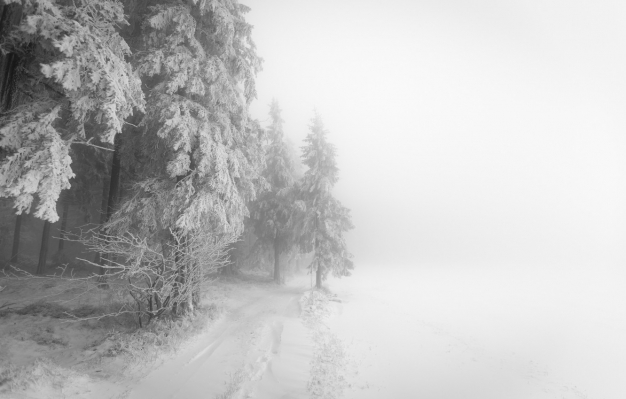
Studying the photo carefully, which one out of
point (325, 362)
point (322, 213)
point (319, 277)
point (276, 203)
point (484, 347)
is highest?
point (276, 203)

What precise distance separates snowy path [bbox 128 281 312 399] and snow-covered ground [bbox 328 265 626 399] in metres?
1.73

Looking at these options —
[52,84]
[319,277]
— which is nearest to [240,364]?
[52,84]

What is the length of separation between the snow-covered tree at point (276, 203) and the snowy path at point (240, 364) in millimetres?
11066

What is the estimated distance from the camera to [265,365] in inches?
297

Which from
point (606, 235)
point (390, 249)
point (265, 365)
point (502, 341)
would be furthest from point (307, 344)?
point (606, 235)

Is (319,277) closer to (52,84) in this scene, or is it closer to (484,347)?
(484,347)

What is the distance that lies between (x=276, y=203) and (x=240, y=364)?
51.7 ft

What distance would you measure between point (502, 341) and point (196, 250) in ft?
55.2

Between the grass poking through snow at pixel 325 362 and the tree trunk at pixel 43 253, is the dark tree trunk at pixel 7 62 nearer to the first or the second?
the grass poking through snow at pixel 325 362

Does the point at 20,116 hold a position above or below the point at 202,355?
above

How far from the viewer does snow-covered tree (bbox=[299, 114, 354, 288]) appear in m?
19.3

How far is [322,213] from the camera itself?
19.8 m

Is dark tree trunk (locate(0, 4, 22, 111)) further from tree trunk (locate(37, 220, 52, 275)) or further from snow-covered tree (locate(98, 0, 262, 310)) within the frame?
tree trunk (locate(37, 220, 52, 275))

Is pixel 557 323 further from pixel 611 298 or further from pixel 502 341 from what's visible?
A: pixel 611 298
